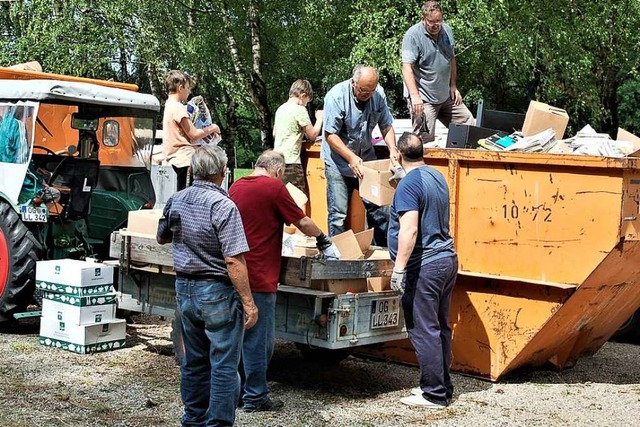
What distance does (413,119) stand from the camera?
322 inches

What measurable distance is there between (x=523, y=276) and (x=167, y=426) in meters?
2.85

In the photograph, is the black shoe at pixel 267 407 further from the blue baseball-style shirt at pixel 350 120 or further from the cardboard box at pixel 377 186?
the blue baseball-style shirt at pixel 350 120

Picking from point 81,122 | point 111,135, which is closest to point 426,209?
point 81,122

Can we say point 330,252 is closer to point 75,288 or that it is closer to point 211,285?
point 211,285

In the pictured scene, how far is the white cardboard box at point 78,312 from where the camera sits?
310 inches

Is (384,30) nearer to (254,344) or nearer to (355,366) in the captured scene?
(355,366)

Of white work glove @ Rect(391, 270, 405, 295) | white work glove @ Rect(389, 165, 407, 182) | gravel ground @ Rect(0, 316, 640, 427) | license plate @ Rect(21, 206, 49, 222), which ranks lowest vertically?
gravel ground @ Rect(0, 316, 640, 427)

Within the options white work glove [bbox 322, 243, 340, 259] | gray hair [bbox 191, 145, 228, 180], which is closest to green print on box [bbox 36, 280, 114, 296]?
white work glove [bbox 322, 243, 340, 259]

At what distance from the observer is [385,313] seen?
6.66 metres

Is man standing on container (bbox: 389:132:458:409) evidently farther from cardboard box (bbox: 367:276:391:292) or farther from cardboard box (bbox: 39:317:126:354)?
cardboard box (bbox: 39:317:126:354)

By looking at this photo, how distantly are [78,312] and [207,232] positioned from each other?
330 centimetres

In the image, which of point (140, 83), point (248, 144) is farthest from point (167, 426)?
point (248, 144)

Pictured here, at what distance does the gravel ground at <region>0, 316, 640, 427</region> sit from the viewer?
19.8ft

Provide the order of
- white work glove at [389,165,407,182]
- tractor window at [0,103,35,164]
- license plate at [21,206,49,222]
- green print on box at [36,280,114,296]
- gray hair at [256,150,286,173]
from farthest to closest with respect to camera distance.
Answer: tractor window at [0,103,35,164] → license plate at [21,206,49,222] → green print on box at [36,280,114,296] → white work glove at [389,165,407,182] → gray hair at [256,150,286,173]
